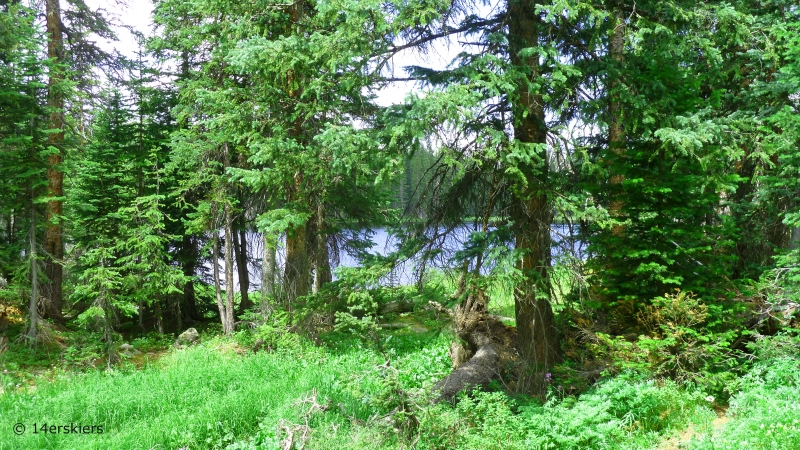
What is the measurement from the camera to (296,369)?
8.42m

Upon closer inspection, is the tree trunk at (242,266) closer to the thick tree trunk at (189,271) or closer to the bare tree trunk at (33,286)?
the thick tree trunk at (189,271)

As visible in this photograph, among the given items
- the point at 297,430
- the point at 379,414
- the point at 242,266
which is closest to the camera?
the point at 297,430

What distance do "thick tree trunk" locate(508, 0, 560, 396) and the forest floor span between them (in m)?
0.58

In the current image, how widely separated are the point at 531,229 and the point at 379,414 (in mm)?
3123

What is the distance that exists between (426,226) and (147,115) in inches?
418

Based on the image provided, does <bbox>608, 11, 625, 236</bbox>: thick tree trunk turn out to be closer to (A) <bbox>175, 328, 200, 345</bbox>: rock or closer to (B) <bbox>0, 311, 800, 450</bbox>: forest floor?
(B) <bbox>0, 311, 800, 450</bbox>: forest floor

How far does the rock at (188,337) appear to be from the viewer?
13.7 m

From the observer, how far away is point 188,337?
14.0 metres

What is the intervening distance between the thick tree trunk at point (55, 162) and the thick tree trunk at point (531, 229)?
10808 mm

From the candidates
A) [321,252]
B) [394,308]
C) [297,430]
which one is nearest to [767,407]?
[297,430]

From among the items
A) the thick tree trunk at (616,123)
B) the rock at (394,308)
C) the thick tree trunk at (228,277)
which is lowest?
the rock at (394,308)

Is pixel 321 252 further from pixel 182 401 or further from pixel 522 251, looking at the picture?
pixel 522 251

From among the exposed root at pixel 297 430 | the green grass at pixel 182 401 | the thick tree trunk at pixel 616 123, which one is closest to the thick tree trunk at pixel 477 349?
the green grass at pixel 182 401

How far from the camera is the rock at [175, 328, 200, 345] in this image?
1372cm
